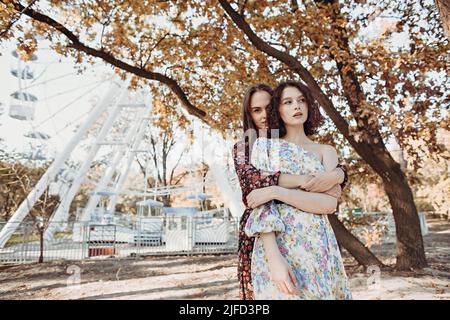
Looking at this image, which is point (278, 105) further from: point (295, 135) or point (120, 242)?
point (120, 242)

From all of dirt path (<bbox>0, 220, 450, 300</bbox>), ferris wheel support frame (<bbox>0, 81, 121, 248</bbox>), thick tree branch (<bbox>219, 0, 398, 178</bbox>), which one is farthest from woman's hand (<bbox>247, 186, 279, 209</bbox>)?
ferris wheel support frame (<bbox>0, 81, 121, 248</bbox>)

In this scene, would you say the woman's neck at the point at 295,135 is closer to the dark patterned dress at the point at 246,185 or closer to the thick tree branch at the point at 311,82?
the dark patterned dress at the point at 246,185

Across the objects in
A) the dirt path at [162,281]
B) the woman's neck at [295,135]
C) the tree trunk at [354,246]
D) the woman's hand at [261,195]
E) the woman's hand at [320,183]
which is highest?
the woman's neck at [295,135]

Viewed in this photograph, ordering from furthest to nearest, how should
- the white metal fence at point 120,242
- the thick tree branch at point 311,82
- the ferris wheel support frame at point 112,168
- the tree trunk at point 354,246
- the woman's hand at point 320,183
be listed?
the ferris wheel support frame at point 112,168 → the white metal fence at point 120,242 → the tree trunk at point 354,246 → the thick tree branch at point 311,82 → the woman's hand at point 320,183

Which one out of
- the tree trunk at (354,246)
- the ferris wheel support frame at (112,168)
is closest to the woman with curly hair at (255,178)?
the tree trunk at (354,246)

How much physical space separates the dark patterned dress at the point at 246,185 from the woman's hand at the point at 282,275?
198mm

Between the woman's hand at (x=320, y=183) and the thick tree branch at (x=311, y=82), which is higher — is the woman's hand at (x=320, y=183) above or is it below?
below

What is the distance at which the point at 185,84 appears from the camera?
21.7 feet

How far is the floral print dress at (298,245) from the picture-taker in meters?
1.33

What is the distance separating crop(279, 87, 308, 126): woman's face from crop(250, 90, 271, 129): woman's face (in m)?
0.09

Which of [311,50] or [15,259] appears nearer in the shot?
[311,50]
